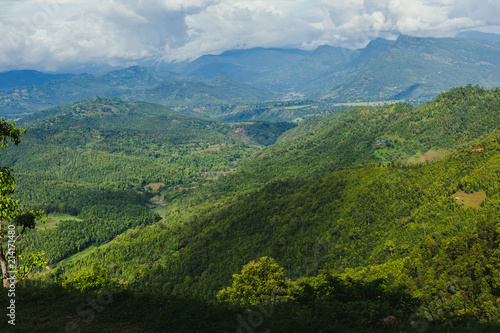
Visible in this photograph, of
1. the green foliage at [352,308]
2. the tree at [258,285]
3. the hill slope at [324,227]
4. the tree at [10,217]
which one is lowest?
the hill slope at [324,227]

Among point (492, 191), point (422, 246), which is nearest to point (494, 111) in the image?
point (492, 191)

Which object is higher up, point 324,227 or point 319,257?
point 324,227

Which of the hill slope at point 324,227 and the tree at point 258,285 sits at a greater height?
the tree at point 258,285

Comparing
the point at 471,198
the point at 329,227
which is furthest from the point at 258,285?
the point at 471,198

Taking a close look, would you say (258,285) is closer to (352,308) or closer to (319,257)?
(352,308)

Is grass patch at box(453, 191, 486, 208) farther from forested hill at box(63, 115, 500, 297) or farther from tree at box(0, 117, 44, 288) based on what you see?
tree at box(0, 117, 44, 288)

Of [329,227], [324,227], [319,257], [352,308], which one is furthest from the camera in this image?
[324,227]

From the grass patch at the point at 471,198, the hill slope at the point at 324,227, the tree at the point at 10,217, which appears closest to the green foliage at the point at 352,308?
the tree at the point at 10,217

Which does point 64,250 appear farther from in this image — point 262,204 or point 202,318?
point 202,318

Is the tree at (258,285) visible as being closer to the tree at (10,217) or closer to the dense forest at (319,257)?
the dense forest at (319,257)
